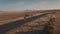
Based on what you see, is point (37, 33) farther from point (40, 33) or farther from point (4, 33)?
point (4, 33)

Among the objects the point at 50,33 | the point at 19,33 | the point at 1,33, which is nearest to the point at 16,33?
the point at 19,33

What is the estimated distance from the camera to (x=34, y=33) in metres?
13.8

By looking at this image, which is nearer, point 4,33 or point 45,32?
point 4,33

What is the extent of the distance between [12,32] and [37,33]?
1784 mm

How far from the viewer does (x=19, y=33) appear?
13.9m

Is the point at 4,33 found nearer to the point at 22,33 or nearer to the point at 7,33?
the point at 7,33

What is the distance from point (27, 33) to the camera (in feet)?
46.0

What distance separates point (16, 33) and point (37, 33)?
1.41 meters

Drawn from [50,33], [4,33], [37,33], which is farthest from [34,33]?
[4,33]

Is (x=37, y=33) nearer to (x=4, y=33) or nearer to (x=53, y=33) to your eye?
(x=53, y=33)

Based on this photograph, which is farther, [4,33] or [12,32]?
[12,32]

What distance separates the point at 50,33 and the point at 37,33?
2.85 ft

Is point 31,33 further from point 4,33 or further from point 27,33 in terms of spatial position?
point 4,33

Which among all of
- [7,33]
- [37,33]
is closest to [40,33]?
[37,33]
